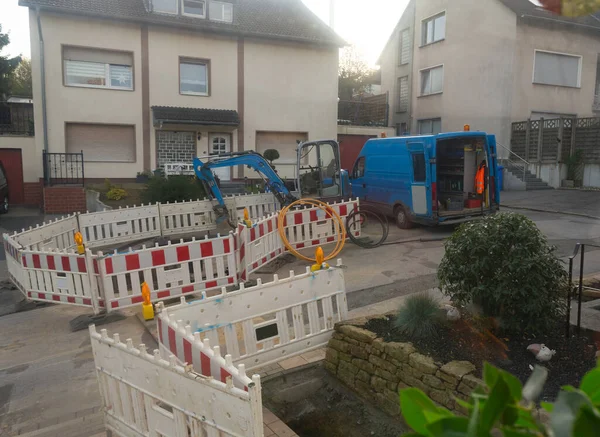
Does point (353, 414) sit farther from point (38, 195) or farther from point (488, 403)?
point (38, 195)

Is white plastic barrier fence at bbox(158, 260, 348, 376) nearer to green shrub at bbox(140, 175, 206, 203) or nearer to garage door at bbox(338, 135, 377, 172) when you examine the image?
green shrub at bbox(140, 175, 206, 203)

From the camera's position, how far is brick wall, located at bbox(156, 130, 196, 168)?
1905cm

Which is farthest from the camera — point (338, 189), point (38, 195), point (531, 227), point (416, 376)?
point (38, 195)

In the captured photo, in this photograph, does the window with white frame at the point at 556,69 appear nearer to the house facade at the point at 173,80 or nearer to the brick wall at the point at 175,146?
the house facade at the point at 173,80

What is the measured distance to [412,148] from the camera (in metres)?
11.5

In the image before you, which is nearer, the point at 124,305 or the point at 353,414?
the point at 353,414

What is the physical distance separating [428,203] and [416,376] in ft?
25.6

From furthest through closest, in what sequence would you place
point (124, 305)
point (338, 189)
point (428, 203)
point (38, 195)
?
point (38, 195)
point (338, 189)
point (428, 203)
point (124, 305)

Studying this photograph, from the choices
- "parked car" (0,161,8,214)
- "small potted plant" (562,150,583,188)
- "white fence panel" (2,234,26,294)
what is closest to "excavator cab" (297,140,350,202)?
"white fence panel" (2,234,26,294)

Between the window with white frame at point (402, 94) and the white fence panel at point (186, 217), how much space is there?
17.4m

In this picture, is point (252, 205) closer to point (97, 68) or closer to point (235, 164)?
point (235, 164)

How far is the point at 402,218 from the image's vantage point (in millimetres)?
12352

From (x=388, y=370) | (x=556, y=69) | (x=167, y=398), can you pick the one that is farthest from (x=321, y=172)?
(x=556, y=69)

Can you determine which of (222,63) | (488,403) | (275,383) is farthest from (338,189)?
(488,403)
